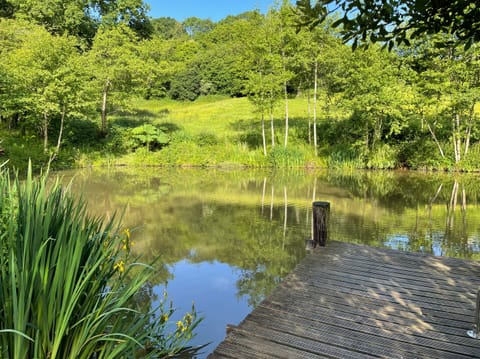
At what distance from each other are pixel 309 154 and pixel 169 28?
171 feet

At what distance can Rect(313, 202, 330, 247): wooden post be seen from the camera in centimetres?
525

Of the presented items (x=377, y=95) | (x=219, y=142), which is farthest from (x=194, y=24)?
(x=377, y=95)

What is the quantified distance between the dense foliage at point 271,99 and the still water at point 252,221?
2.26 m

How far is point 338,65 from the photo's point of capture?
1706 centimetres

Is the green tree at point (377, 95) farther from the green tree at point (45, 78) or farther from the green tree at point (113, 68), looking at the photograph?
the green tree at point (45, 78)

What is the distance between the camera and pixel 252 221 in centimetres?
906

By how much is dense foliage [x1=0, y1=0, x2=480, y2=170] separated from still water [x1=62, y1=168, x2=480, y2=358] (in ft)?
7.41

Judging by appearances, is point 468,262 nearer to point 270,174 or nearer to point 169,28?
point 270,174

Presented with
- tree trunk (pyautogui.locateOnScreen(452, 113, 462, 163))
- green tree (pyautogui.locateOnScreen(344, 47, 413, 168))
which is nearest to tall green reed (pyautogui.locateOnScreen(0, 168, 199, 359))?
green tree (pyautogui.locateOnScreen(344, 47, 413, 168))

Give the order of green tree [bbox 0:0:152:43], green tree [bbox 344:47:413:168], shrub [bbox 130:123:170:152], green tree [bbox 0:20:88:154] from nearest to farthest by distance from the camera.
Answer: green tree [bbox 0:20:88:154], green tree [bbox 344:47:413:168], shrub [bbox 130:123:170:152], green tree [bbox 0:0:152:43]

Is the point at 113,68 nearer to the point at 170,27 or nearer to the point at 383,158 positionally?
the point at 383,158

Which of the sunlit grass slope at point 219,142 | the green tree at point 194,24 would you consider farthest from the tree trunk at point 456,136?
the green tree at point 194,24

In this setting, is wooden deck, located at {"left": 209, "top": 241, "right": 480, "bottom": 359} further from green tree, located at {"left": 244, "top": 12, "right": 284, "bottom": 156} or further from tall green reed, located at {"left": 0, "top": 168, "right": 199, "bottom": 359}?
green tree, located at {"left": 244, "top": 12, "right": 284, "bottom": 156}

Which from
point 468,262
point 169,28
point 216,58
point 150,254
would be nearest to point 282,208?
point 150,254
